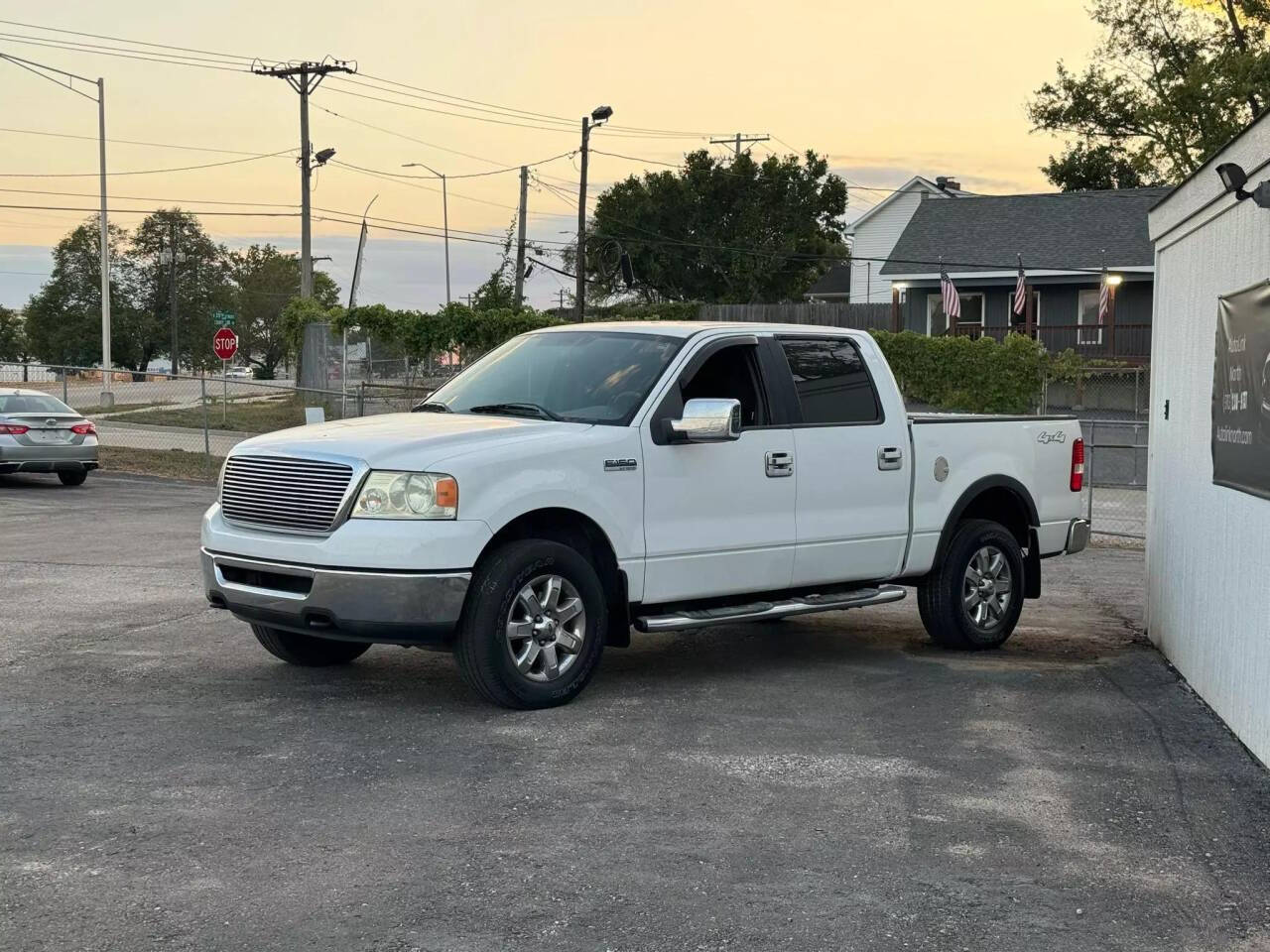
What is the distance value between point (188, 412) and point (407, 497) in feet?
110

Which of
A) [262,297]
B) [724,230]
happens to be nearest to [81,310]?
[262,297]

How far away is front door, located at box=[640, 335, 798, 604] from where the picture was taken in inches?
330

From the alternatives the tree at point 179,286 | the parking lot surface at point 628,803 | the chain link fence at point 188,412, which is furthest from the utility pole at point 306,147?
the tree at point 179,286

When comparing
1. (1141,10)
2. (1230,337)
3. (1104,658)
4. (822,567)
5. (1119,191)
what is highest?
(1141,10)

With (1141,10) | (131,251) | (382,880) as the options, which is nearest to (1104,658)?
(382,880)

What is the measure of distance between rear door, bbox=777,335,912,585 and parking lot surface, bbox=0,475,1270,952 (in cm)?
69

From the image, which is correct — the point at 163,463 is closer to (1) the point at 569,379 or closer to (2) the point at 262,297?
(1) the point at 569,379

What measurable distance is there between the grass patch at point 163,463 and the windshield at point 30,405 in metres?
2.87

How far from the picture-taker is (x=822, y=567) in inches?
363

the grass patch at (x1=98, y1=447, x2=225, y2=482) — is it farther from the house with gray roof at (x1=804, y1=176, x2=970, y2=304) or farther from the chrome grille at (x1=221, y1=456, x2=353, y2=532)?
the house with gray roof at (x1=804, y1=176, x2=970, y2=304)

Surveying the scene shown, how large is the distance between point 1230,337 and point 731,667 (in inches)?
134

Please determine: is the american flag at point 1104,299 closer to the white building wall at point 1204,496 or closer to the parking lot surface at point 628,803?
the white building wall at point 1204,496

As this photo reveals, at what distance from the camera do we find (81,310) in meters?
110

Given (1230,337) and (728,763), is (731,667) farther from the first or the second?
(1230,337)
